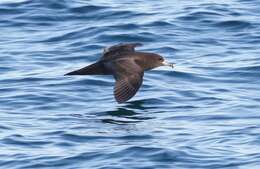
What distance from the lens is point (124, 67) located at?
12414mm

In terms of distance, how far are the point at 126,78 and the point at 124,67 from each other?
1.17 feet

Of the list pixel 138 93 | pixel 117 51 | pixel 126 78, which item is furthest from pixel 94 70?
pixel 126 78

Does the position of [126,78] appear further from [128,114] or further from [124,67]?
[128,114]

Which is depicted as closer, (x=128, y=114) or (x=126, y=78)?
(x=126, y=78)

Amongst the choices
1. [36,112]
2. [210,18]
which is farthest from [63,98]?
[210,18]

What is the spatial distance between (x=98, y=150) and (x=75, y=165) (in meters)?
0.54

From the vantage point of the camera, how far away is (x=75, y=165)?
9.78 m

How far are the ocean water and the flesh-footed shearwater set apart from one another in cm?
34

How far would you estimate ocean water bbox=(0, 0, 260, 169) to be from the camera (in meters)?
10.2

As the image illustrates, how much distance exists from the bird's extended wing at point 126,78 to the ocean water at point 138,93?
1.06ft

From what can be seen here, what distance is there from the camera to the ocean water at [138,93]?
33.4 ft

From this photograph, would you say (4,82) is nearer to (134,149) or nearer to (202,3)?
(134,149)

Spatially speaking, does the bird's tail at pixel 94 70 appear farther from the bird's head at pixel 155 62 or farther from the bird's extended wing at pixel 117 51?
the bird's head at pixel 155 62

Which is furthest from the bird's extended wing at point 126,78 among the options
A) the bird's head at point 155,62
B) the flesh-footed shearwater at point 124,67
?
the bird's head at point 155,62
